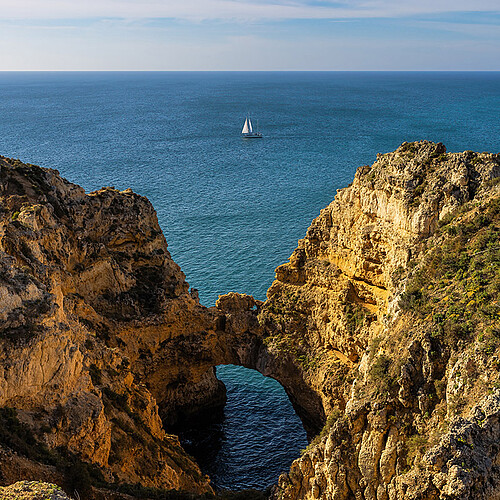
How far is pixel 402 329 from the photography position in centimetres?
2741

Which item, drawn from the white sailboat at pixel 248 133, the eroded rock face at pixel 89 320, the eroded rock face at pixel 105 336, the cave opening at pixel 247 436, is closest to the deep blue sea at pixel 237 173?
the cave opening at pixel 247 436

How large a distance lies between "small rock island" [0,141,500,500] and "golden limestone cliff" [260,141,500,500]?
0.09 meters

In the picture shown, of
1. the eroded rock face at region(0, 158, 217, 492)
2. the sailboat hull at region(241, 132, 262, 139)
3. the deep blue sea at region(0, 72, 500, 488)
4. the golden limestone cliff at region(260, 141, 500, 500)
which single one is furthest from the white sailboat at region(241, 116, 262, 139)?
the golden limestone cliff at region(260, 141, 500, 500)

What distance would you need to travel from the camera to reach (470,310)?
981 inches

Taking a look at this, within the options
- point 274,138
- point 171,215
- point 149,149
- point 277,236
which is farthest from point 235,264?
point 274,138

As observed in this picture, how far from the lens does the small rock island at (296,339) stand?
73.4ft

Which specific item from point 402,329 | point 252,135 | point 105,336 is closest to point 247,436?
point 105,336

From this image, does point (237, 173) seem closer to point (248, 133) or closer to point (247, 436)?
point (248, 133)

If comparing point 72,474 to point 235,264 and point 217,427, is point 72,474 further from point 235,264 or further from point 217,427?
point 235,264

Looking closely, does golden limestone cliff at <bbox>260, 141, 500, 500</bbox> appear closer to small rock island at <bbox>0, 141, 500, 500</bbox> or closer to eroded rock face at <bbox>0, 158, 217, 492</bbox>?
small rock island at <bbox>0, 141, 500, 500</bbox>

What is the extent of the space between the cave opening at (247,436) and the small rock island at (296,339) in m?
1.79

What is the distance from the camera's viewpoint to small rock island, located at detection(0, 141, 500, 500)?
2236cm

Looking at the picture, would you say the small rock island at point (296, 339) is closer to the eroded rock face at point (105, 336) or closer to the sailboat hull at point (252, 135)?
the eroded rock face at point (105, 336)

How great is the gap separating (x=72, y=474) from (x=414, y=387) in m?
14.7
